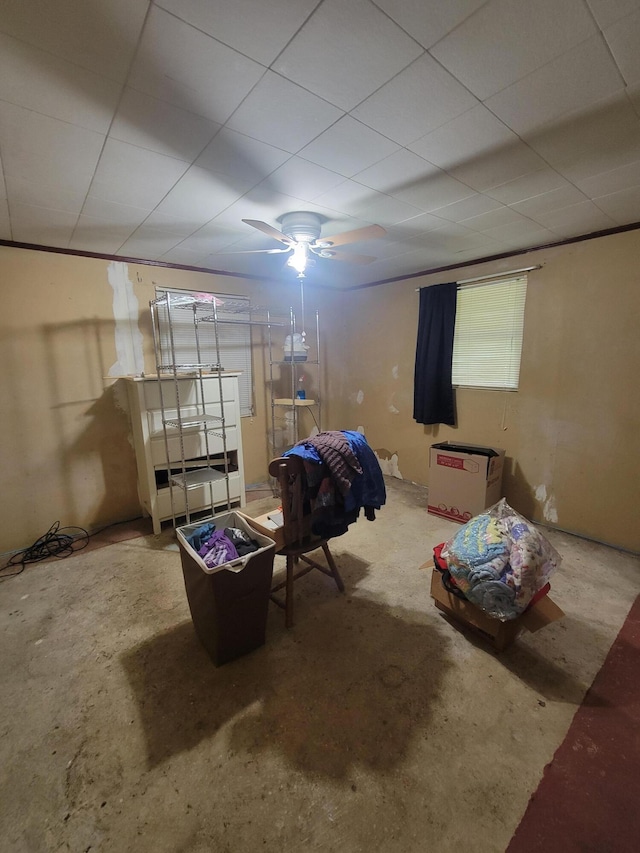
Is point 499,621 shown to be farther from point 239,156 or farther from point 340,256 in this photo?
point 239,156

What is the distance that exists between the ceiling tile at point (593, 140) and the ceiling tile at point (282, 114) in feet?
3.01

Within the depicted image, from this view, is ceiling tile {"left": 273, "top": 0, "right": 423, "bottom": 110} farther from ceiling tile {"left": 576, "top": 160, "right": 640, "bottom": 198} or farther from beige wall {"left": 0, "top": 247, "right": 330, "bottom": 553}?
beige wall {"left": 0, "top": 247, "right": 330, "bottom": 553}

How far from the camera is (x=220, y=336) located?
3.77m

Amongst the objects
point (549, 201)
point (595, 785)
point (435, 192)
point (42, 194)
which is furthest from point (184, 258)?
point (595, 785)

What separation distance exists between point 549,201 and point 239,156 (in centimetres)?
184

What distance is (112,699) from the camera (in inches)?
61.9

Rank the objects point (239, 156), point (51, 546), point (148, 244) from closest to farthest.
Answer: point (239, 156)
point (148, 244)
point (51, 546)

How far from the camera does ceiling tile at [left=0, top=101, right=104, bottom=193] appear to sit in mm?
1341

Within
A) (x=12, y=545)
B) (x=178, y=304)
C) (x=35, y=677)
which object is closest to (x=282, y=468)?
(x=35, y=677)

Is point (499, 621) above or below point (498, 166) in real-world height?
below

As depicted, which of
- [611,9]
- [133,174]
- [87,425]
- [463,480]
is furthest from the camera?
[463,480]

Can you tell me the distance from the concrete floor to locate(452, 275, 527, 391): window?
6.18 ft

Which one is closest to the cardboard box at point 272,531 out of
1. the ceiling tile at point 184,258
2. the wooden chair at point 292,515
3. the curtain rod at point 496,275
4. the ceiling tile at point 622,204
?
the wooden chair at point 292,515

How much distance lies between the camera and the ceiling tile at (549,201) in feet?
6.47
